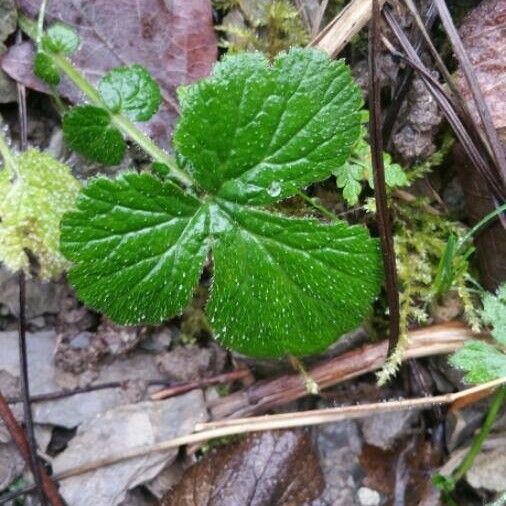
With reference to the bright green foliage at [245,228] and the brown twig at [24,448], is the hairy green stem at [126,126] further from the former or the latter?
the brown twig at [24,448]

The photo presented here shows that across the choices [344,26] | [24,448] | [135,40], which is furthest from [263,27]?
[24,448]

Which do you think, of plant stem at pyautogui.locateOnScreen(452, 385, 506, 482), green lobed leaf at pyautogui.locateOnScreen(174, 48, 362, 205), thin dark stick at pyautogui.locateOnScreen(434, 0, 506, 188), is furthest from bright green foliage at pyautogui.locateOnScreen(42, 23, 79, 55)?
plant stem at pyautogui.locateOnScreen(452, 385, 506, 482)

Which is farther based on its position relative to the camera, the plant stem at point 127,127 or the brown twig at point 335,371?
the brown twig at point 335,371

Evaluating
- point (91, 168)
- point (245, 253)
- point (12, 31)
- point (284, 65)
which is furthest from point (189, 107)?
point (12, 31)

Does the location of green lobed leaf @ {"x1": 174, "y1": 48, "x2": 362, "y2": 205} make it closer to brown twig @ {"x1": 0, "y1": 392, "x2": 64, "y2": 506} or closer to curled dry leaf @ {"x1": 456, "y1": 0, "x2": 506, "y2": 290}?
curled dry leaf @ {"x1": 456, "y1": 0, "x2": 506, "y2": 290}

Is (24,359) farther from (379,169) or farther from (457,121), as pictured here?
(457,121)

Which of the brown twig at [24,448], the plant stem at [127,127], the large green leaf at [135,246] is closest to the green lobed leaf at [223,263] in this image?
the large green leaf at [135,246]

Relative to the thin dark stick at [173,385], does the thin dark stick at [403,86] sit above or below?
above

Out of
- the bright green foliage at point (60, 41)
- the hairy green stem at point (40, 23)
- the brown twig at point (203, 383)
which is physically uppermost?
the hairy green stem at point (40, 23)
